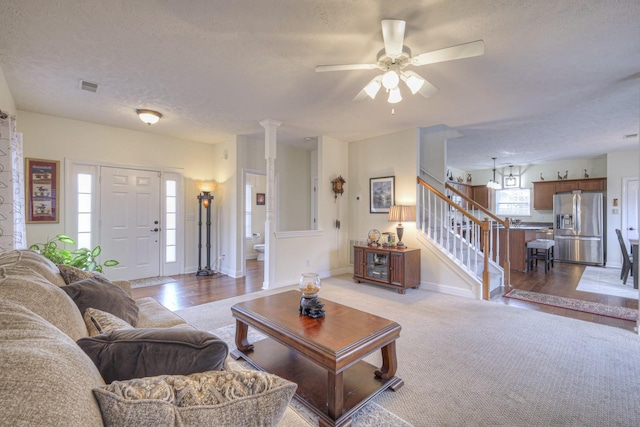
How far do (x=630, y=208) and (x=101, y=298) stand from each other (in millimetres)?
9098

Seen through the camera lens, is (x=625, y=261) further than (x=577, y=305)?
Yes

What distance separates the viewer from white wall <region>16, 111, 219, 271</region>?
167 inches

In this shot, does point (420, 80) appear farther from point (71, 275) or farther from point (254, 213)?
point (254, 213)

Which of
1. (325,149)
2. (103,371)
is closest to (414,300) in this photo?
(325,149)

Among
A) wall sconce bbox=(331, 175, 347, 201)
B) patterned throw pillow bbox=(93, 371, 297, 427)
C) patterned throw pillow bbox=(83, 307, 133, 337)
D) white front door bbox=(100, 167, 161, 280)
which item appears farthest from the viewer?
wall sconce bbox=(331, 175, 347, 201)

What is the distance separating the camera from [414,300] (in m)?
4.05

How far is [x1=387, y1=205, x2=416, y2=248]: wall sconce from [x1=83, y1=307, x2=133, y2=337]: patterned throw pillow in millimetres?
3972

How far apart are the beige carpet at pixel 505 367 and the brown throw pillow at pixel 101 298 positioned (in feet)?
4.58

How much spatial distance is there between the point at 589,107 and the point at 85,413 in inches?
216

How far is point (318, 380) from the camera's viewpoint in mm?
1990

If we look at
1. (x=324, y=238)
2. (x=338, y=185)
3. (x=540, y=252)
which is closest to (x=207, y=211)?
(x=324, y=238)

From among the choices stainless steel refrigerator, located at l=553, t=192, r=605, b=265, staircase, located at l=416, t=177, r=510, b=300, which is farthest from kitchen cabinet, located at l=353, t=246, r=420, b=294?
stainless steel refrigerator, located at l=553, t=192, r=605, b=265

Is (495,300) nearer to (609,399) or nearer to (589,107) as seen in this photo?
(609,399)

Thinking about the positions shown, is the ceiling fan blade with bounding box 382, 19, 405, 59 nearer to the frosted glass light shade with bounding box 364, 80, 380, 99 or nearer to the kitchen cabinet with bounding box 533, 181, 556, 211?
the frosted glass light shade with bounding box 364, 80, 380, 99
